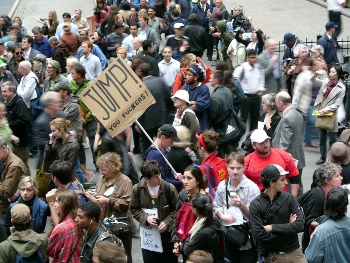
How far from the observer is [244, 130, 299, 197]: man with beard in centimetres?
1012

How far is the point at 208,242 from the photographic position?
27.7 feet

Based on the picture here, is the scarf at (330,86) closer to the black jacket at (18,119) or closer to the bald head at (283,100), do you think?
the bald head at (283,100)

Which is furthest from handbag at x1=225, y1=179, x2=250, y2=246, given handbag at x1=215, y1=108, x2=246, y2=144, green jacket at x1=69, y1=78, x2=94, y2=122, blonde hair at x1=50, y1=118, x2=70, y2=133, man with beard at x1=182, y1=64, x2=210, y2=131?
green jacket at x1=69, y1=78, x2=94, y2=122

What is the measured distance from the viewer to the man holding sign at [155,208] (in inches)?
376

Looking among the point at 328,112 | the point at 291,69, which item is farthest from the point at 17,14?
the point at 328,112

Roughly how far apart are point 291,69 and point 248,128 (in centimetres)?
153

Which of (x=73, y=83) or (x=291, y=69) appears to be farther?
(x=291, y=69)

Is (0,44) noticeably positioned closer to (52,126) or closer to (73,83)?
(73,83)

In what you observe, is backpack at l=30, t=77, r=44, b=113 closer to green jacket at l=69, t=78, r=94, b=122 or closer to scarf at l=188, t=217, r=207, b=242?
green jacket at l=69, t=78, r=94, b=122

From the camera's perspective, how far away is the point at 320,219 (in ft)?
29.5

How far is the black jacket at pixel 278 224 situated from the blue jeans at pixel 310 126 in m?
5.86

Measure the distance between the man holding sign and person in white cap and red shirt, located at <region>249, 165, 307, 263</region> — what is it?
1181 millimetres

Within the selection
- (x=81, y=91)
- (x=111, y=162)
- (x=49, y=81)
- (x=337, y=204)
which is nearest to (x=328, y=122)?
(x=81, y=91)

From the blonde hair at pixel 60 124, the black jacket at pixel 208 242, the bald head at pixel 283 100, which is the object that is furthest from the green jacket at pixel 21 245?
the bald head at pixel 283 100
